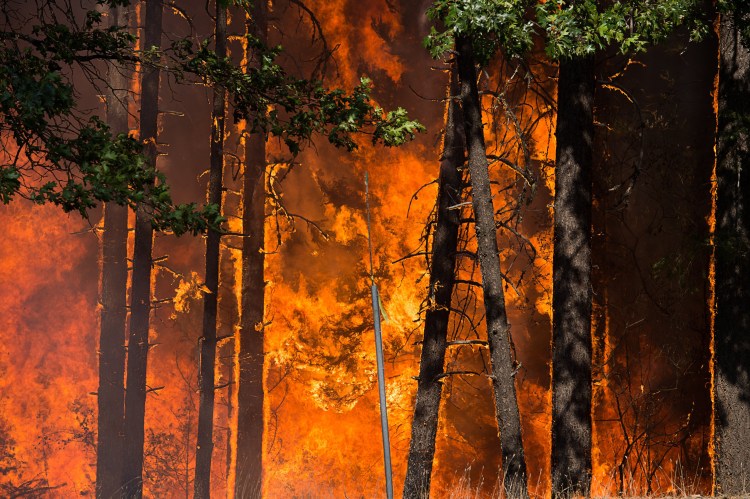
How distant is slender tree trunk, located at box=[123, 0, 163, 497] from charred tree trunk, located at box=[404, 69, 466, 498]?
8705 millimetres

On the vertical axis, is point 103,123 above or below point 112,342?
above

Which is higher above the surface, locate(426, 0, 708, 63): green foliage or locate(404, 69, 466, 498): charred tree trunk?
locate(426, 0, 708, 63): green foliage

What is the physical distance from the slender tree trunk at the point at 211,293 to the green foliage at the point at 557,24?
308 inches

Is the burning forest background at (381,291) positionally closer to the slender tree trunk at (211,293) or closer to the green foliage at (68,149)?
the slender tree trunk at (211,293)

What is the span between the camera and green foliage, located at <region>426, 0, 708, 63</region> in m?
8.16

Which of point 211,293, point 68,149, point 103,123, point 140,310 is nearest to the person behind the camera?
point 68,149

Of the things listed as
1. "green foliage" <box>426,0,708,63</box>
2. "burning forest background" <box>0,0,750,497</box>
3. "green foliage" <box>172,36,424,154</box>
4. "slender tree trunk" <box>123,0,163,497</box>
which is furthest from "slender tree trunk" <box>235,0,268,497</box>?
"green foliage" <box>426,0,708,63</box>

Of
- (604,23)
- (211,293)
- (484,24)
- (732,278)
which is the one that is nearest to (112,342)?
(211,293)

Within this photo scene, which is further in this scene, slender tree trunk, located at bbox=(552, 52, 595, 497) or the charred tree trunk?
the charred tree trunk

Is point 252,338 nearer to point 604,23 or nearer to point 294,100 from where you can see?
point 294,100

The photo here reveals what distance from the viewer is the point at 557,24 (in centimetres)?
828

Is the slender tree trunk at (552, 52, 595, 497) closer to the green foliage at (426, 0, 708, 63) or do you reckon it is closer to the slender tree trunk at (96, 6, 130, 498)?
the green foliage at (426, 0, 708, 63)

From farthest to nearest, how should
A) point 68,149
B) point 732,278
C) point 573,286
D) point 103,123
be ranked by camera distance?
point 732,278 < point 573,286 < point 103,123 < point 68,149

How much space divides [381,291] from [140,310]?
631 centimetres
